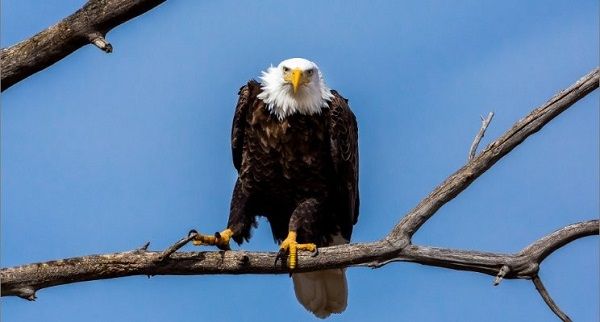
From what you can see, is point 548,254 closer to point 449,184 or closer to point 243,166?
point 449,184

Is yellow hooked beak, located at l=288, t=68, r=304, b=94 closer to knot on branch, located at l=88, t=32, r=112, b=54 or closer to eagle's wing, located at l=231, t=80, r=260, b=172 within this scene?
eagle's wing, located at l=231, t=80, r=260, b=172

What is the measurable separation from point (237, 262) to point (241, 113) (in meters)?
1.78

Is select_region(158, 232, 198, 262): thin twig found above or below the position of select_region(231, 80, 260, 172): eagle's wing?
below

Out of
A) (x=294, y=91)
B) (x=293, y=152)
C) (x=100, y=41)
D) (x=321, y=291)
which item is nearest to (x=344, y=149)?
(x=293, y=152)

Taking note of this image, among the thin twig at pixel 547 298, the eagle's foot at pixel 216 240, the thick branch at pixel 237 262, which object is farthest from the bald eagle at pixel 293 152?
the thin twig at pixel 547 298

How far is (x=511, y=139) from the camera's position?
5.14m

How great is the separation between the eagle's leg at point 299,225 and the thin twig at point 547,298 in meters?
1.31

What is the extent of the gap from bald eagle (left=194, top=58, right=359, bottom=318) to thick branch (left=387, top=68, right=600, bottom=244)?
160 centimetres

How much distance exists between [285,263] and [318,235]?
48.4 inches

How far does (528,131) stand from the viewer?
5121 millimetres

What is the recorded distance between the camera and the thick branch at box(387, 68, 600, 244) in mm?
5125

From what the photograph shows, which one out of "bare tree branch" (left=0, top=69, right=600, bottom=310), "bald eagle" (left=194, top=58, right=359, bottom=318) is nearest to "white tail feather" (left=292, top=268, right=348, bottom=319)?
"bald eagle" (left=194, top=58, right=359, bottom=318)

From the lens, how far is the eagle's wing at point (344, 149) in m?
6.79

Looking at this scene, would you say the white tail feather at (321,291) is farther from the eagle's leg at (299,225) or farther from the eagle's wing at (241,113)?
the eagle's wing at (241,113)
